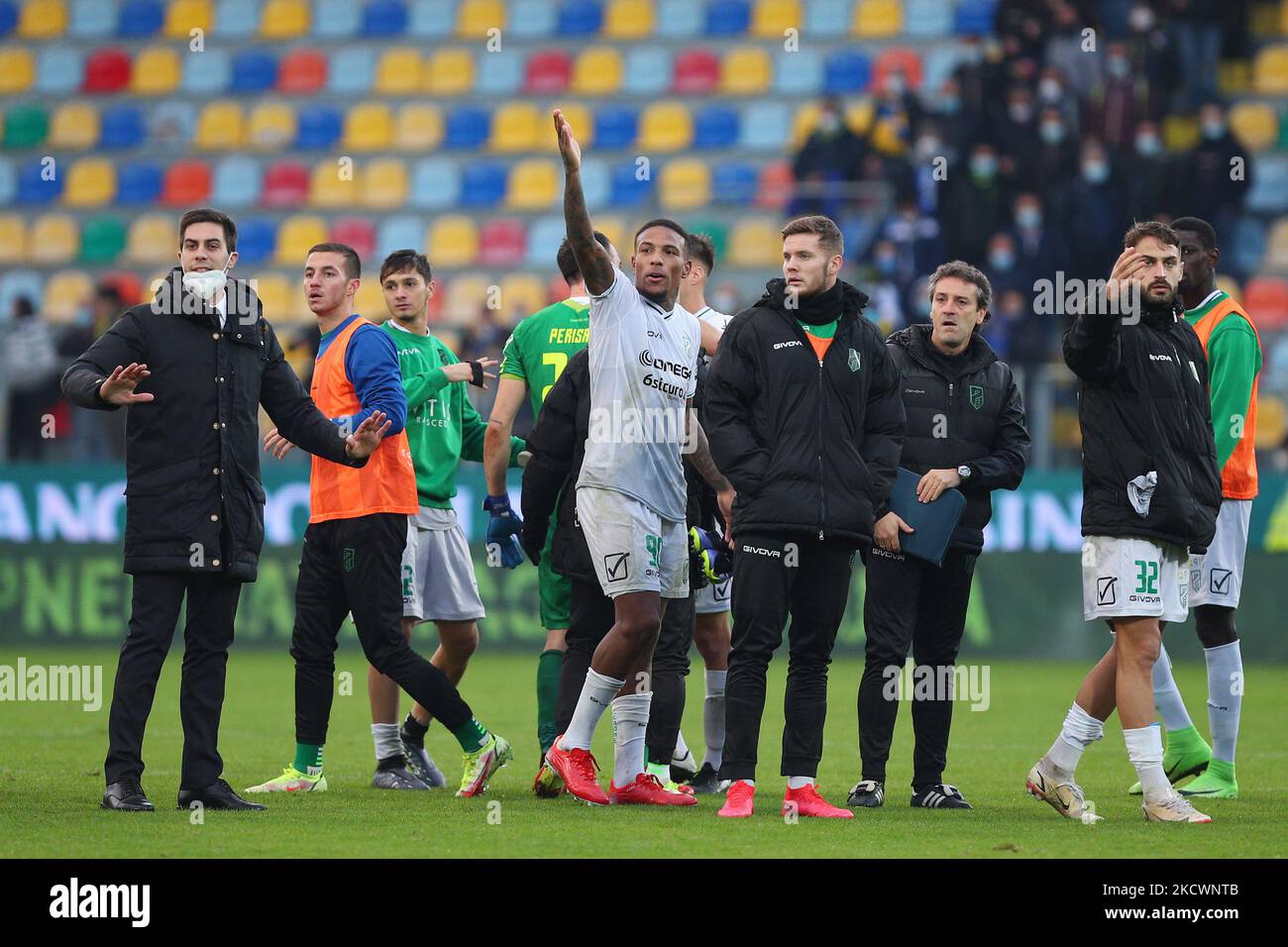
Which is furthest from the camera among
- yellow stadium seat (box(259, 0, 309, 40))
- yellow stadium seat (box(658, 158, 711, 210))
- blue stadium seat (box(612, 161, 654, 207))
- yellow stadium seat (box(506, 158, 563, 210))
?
yellow stadium seat (box(259, 0, 309, 40))

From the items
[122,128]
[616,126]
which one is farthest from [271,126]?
[616,126]

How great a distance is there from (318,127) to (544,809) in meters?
18.0

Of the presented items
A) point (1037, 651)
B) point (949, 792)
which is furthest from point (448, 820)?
point (1037, 651)

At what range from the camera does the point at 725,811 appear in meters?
7.38

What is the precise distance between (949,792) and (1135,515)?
57.1 inches

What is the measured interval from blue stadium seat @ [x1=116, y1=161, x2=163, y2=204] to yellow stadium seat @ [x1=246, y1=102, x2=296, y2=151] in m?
1.26

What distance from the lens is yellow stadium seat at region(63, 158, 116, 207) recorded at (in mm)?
23734

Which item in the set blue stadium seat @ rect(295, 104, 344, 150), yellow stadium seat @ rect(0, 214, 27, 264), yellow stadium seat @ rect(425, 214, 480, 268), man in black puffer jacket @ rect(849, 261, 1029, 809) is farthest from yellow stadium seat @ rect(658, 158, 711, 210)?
man in black puffer jacket @ rect(849, 261, 1029, 809)

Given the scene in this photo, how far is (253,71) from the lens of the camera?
982 inches

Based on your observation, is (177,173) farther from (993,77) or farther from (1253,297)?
(1253,297)

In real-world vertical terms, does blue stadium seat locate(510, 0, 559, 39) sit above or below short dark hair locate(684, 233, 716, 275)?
above

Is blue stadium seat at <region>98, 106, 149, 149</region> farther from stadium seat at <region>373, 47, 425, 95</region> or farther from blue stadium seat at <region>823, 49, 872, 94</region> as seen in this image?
blue stadium seat at <region>823, 49, 872, 94</region>

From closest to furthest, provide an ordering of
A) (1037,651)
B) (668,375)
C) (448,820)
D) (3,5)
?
(448,820)
(668,375)
(1037,651)
(3,5)

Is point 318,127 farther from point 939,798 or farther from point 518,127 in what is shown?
point 939,798
